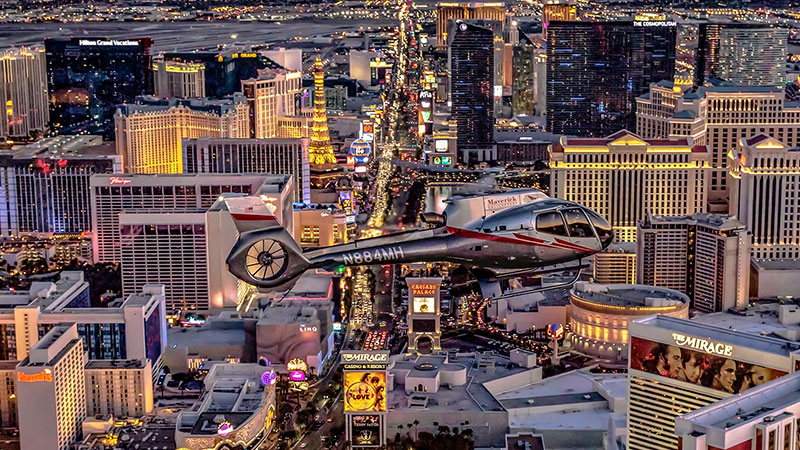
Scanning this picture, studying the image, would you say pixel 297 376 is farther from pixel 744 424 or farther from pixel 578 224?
pixel 578 224

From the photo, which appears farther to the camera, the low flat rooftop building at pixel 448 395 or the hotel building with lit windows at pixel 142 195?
the hotel building with lit windows at pixel 142 195

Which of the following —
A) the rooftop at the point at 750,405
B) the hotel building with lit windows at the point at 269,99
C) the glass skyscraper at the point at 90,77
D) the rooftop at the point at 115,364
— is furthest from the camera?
the glass skyscraper at the point at 90,77

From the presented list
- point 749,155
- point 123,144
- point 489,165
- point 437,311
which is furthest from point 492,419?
point 489,165

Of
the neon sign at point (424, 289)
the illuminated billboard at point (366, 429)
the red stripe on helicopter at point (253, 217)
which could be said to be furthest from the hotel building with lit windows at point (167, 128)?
the red stripe on helicopter at point (253, 217)

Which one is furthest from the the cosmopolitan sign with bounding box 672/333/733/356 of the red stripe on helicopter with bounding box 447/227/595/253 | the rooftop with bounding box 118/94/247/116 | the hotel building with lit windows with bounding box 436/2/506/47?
the hotel building with lit windows with bounding box 436/2/506/47

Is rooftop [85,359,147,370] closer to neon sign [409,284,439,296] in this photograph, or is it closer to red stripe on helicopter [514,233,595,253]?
neon sign [409,284,439,296]

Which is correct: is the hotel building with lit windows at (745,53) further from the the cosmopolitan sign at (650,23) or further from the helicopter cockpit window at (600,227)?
the helicopter cockpit window at (600,227)

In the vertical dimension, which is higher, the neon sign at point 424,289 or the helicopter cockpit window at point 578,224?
the helicopter cockpit window at point 578,224
